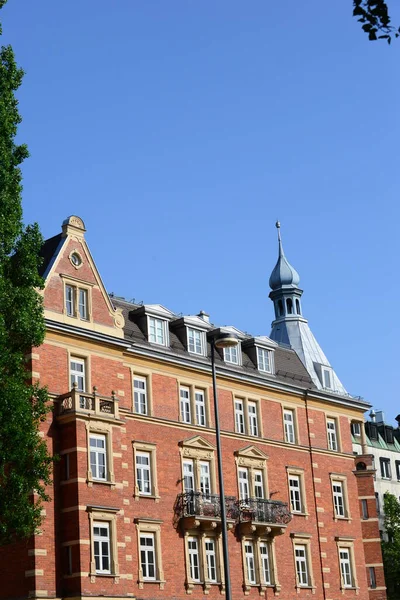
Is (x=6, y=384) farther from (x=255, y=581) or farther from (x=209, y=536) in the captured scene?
(x=255, y=581)

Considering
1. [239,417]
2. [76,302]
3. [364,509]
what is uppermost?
[76,302]

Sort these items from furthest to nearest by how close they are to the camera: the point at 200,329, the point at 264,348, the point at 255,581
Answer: the point at 264,348, the point at 200,329, the point at 255,581

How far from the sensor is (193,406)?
45.8 metres

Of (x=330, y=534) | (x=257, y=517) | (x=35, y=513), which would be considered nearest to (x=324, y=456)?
(x=330, y=534)

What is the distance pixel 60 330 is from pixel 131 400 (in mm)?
5253

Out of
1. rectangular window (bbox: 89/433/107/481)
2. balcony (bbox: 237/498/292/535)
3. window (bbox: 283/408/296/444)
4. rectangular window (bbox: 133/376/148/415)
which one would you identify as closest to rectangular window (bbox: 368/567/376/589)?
balcony (bbox: 237/498/292/535)

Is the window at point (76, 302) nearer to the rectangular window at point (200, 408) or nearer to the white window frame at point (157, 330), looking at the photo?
the white window frame at point (157, 330)

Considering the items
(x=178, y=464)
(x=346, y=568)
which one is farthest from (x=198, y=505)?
(x=346, y=568)

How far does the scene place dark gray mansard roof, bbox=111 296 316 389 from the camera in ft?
147

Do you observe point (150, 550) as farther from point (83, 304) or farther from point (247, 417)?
point (83, 304)

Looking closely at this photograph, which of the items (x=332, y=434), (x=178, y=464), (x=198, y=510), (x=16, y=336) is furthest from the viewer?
(x=332, y=434)

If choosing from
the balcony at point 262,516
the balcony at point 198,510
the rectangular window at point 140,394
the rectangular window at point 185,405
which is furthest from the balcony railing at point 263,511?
the rectangular window at point 140,394

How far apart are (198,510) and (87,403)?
7.94 meters

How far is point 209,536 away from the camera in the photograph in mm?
43812
